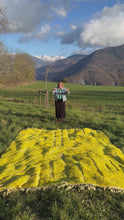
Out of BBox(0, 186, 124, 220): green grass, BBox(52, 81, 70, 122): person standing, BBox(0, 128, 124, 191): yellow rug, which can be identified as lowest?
BBox(0, 186, 124, 220): green grass

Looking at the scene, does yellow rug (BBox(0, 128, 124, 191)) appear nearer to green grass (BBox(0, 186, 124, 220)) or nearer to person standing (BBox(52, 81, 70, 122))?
green grass (BBox(0, 186, 124, 220))

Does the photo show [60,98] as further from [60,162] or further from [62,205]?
[62,205]

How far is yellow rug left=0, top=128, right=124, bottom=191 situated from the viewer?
9.27ft

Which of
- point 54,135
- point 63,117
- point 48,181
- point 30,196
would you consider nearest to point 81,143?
point 54,135

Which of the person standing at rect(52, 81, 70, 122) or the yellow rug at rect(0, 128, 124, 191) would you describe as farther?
the person standing at rect(52, 81, 70, 122)

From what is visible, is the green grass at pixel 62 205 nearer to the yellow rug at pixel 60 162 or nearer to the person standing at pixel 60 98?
the yellow rug at pixel 60 162

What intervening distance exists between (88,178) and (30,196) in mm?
1143

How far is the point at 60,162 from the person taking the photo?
11.3 ft

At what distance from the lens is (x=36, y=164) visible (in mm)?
3443

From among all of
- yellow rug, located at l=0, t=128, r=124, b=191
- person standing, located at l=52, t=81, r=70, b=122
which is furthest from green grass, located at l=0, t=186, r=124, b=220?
person standing, located at l=52, t=81, r=70, b=122

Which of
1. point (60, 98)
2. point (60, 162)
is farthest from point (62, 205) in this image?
point (60, 98)

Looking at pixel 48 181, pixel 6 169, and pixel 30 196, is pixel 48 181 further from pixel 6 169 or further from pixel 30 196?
pixel 6 169

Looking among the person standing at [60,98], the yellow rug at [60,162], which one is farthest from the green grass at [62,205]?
the person standing at [60,98]

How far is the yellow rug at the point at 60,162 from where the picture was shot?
283 centimetres
